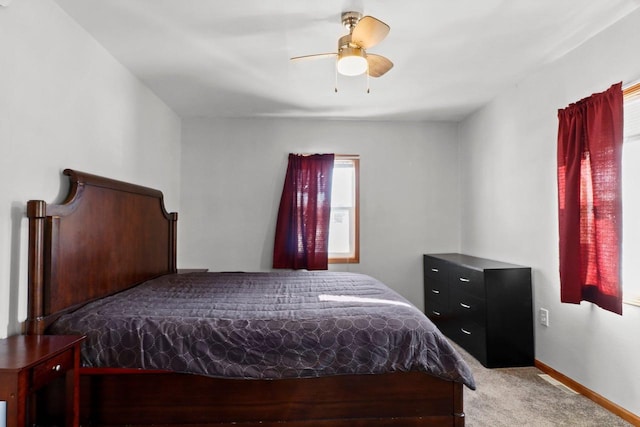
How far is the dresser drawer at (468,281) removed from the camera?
313 centimetres

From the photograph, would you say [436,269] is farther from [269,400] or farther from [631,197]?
[269,400]

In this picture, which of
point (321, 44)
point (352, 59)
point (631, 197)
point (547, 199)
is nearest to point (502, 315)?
point (547, 199)

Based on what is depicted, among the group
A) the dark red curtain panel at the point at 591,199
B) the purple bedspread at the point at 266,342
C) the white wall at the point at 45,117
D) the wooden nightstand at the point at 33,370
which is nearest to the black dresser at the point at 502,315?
the dark red curtain panel at the point at 591,199

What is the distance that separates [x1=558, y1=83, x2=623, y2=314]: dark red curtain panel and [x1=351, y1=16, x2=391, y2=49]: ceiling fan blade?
1.47m

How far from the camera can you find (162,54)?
9.16 feet

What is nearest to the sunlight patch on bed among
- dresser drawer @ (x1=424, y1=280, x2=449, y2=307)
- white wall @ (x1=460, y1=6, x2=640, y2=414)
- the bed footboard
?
the bed footboard

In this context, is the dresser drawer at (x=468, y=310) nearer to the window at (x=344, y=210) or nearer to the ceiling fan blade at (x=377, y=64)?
the window at (x=344, y=210)

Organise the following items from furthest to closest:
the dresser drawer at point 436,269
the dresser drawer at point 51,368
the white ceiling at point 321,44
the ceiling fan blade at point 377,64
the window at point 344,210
→ the window at point 344,210 < the dresser drawer at point 436,269 < the ceiling fan blade at point 377,64 < the white ceiling at point 321,44 < the dresser drawer at point 51,368

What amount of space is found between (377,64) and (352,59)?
13.6 inches

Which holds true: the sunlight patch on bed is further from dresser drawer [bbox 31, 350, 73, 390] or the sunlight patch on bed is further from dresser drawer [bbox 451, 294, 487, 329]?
dresser drawer [bbox 31, 350, 73, 390]

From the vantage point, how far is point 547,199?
2953mm

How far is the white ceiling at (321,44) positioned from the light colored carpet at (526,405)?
2.45 meters

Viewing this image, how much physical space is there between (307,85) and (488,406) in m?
2.88

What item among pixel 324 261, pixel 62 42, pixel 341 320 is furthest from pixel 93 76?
pixel 324 261
